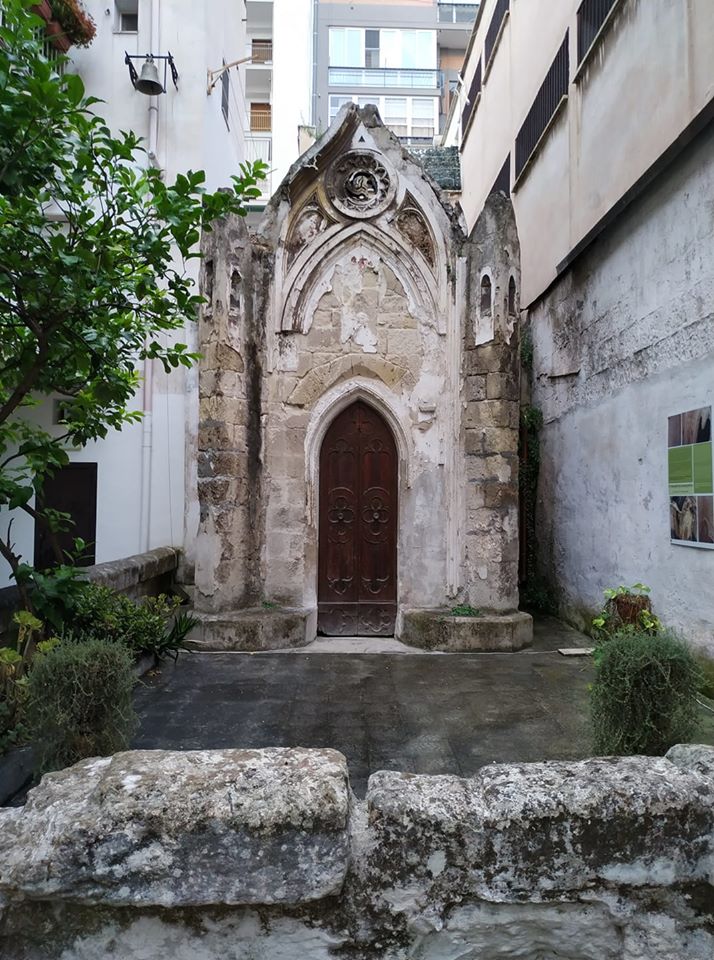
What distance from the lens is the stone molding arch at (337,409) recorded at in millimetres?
6895

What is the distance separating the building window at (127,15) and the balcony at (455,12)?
2406 cm

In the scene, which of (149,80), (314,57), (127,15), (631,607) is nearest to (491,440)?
(631,607)

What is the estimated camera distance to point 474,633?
633cm

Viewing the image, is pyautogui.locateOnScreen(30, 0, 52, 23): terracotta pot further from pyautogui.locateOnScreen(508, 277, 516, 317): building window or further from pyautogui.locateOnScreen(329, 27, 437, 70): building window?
pyautogui.locateOnScreen(329, 27, 437, 70): building window

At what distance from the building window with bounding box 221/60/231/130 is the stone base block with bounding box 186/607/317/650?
10.1m

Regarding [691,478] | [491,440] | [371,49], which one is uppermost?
[371,49]

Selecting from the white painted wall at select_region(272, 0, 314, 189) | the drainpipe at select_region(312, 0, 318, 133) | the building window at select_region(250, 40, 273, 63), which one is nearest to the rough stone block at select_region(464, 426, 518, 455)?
the white painted wall at select_region(272, 0, 314, 189)

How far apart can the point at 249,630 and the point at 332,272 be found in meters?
3.93

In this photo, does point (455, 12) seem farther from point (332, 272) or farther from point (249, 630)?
point (249, 630)

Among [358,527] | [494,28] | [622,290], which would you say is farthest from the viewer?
[494,28]

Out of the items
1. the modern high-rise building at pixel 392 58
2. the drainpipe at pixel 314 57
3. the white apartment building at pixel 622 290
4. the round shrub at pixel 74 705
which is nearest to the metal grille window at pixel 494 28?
the white apartment building at pixel 622 290

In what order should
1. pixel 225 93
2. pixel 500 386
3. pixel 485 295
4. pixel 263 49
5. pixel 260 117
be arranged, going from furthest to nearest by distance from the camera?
1. pixel 260 117
2. pixel 263 49
3. pixel 225 93
4. pixel 485 295
5. pixel 500 386

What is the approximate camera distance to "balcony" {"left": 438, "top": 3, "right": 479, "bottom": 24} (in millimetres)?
29141

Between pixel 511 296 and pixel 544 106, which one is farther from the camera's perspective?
pixel 544 106
